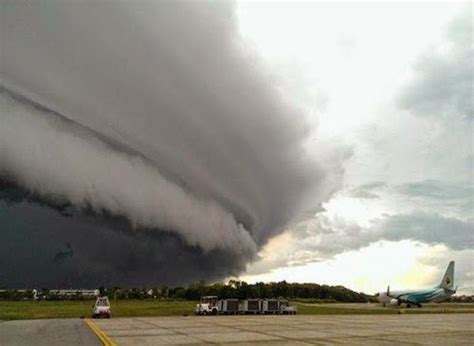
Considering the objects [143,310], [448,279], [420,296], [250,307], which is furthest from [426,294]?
[143,310]

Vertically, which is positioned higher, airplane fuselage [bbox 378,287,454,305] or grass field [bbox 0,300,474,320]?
airplane fuselage [bbox 378,287,454,305]

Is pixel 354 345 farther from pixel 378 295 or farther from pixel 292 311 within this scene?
pixel 378 295

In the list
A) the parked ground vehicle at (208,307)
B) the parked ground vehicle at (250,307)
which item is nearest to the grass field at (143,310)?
the parked ground vehicle at (208,307)

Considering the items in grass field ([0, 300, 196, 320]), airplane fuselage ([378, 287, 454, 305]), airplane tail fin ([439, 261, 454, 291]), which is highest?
airplane tail fin ([439, 261, 454, 291])

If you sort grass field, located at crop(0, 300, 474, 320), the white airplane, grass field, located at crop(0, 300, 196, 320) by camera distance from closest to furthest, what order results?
grass field, located at crop(0, 300, 196, 320), grass field, located at crop(0, 300, 474, 320), the white airplane

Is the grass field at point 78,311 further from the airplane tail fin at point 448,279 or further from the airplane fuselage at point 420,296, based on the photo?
the airplane tail fin at point 448,279

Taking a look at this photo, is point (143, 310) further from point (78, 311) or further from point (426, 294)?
point (426, 294)

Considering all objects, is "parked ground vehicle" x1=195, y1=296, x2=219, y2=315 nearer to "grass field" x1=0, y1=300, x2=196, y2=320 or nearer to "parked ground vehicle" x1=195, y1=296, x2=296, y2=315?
"parked ground vehicle" x1=195, y1=296, x2=296, y2=315

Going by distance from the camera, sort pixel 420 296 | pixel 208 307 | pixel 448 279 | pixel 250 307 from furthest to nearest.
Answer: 1. pixel 448 279
2. pixel 420 296
3. pixel 250 307
4. pixel 208 307

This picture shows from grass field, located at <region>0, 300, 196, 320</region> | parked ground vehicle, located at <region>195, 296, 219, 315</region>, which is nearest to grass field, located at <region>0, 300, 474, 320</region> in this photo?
grass field, located at <region>0, 300, 196, 320</region>

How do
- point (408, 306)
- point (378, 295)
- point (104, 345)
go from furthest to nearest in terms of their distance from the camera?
point (378, 295), point (408, 306), point (104, 345)

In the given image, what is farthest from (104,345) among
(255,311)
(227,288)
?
(227,288)
